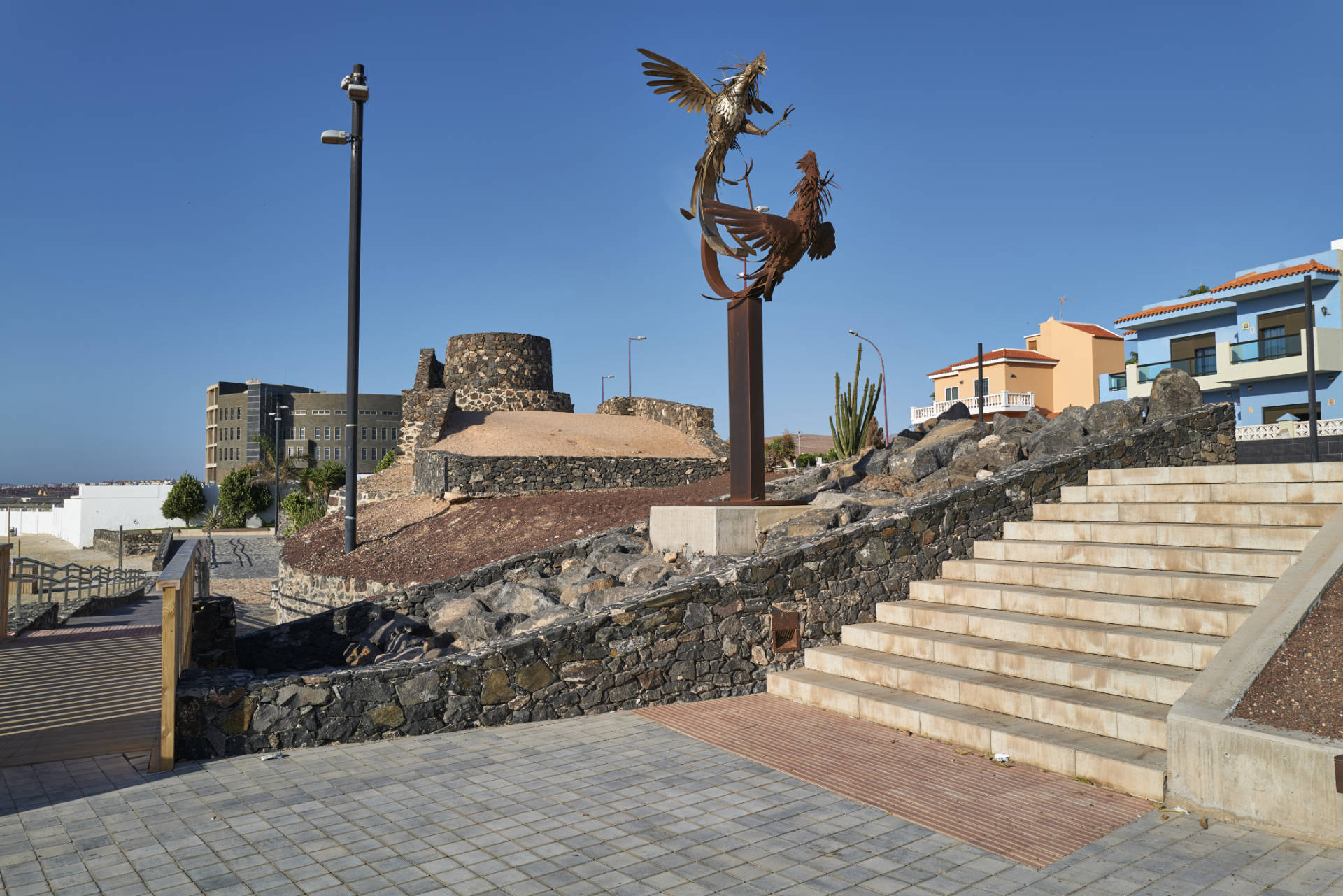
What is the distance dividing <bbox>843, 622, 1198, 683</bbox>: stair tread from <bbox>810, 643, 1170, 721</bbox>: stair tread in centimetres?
17

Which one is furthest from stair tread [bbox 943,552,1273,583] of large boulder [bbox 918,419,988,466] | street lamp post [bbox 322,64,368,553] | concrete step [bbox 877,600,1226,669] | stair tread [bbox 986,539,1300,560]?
street lamp post [bbox 322,64,368,553]

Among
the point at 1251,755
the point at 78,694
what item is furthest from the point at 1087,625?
the point at 78,694

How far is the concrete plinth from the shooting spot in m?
8.89

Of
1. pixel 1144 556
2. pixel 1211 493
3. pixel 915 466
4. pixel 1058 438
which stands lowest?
pixel 1144 556

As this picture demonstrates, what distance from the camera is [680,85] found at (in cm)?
980

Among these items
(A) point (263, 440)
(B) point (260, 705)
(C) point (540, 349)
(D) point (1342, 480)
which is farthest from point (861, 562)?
(A) point (263, 440)

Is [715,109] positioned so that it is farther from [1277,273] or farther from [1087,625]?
[1277,273]

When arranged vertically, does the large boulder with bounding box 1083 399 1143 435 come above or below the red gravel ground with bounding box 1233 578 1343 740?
above

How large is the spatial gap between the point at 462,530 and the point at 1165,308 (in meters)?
29.8

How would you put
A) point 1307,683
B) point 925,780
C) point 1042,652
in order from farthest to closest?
1. point 1042,652
2. point 925,780
3. point 1307,683

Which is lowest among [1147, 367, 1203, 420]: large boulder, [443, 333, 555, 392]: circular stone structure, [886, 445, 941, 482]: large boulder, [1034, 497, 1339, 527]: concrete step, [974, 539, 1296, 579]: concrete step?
[974, 539, 1296, 579]: concrete step

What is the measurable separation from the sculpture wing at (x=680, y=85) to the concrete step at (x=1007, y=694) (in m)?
6.49

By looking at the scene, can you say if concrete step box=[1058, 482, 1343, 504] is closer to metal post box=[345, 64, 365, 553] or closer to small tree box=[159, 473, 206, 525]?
metal post box=[345, 64, 365, 553]

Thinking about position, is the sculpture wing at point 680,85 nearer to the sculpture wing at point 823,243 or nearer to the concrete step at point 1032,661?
the sculpture wing at point 823,243
